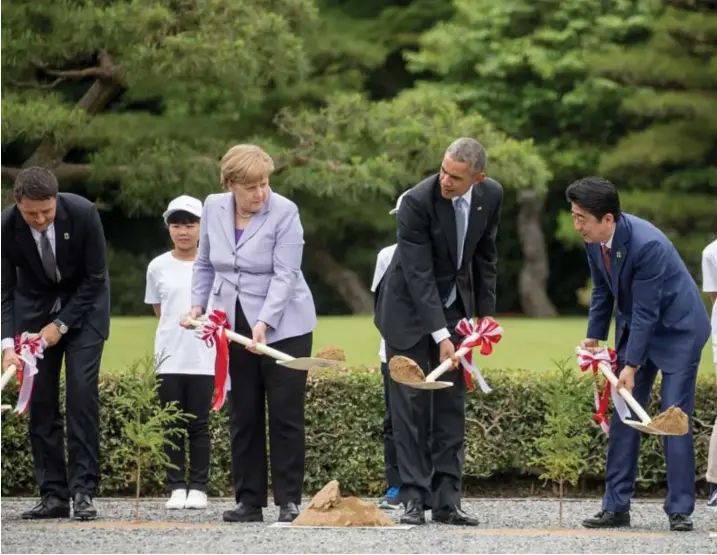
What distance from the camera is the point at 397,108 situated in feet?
47.9

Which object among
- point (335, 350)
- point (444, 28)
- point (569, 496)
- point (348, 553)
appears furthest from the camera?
point (444, 28)

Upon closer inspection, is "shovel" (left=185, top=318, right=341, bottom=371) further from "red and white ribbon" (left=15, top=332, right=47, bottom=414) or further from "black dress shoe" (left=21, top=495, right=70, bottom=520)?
"black dress shoe" (left=21, top=495, right=70, bottom=520)

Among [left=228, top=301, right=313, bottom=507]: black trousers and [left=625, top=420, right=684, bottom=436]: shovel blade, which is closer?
[left=625, top=420, right=684, bottom=436]: shovel blade

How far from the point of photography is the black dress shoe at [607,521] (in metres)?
7.09

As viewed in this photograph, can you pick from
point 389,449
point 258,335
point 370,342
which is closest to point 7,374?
point 258,335

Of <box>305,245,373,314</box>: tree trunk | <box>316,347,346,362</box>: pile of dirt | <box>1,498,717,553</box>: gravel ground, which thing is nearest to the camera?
<box>1,498,717,553</box>: gravel ground

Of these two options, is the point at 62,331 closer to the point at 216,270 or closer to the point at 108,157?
the point at 216,270

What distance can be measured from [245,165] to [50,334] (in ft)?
4.16

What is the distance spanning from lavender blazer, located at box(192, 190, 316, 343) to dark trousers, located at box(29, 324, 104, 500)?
2.51 ft

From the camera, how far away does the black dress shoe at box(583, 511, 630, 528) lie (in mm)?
7094

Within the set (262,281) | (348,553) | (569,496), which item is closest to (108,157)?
(569,496)

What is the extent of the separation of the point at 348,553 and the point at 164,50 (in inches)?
319

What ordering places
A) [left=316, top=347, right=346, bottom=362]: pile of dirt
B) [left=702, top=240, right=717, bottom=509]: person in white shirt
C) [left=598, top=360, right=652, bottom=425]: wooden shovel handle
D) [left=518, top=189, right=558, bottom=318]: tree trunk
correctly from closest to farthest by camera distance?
1. [left=598, top=360, right=652, bottom=425]: wooden shovel handle
2. [left=316, top=347, right=346, bottom=362]: pile of dirt
3. [left=702, top=240, right=717, bottom=509]: person in white shirt
4. [left=518, top=189, right=558, bottom=318]: tree trunk

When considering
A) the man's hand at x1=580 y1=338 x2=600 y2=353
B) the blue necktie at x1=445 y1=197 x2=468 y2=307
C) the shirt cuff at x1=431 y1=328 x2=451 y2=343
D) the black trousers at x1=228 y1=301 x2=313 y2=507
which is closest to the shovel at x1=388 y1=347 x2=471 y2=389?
the shirt cuff at x1=431 y1=328 x2=451 y2=343
